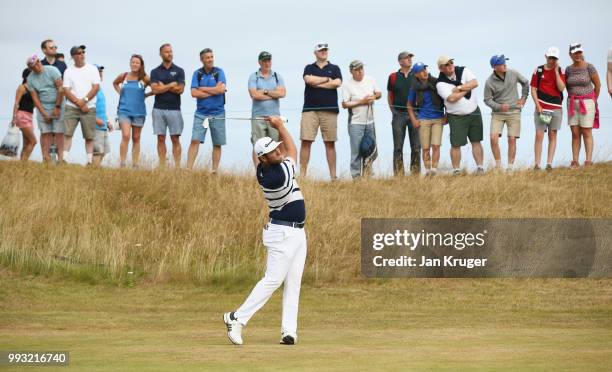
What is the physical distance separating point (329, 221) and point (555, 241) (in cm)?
455

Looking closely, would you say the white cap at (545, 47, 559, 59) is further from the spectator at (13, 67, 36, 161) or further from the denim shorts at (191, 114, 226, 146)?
the spectator at (13, 67, 36, 161)

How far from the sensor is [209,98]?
77.7ft

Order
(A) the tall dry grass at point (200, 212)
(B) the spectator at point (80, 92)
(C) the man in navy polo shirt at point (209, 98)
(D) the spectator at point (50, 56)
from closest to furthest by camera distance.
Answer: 1. (A) the tall dry grass at point (200, 212)
2. (C) the man in navy polo shirt at point (209, 98)
3. (B) the spectator at point (80, 92)
4. (D) the spectator at point (50, 56)

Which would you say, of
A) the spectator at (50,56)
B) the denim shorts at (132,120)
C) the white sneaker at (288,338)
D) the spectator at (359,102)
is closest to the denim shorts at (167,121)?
the denim shorts at (132,120)

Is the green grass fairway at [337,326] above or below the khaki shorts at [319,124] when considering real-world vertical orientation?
below

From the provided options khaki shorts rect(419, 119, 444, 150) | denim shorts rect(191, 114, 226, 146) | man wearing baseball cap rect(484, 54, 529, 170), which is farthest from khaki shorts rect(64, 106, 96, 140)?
man wearing baseball cap rect(484, 54, 529, 170)

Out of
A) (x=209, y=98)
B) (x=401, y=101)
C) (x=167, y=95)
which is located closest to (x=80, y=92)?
(x=167, y=95)

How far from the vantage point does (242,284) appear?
22.3m

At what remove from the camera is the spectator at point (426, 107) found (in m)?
24.0

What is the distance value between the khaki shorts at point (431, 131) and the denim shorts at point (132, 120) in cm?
569

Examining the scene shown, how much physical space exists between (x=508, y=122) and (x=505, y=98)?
1.65 ft

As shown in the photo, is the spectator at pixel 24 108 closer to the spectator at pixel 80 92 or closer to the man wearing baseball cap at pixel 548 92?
the spectator at pixel 80 92

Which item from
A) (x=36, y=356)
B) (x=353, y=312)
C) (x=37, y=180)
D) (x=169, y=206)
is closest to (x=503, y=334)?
(x=353, y=312)

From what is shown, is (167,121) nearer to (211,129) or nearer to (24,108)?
(211,129)
